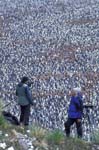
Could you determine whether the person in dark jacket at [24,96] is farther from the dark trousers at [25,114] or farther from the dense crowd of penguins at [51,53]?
the dense crowd of penguins at [51,53]

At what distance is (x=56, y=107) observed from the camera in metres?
24.7

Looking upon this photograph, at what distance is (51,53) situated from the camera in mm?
37125

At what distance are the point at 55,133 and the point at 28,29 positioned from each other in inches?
1244

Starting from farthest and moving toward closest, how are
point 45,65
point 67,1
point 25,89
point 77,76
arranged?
point 67,1 → point 45,65 → point 77,76 → point 25,89

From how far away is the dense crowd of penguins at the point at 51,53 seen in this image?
2572 centimetres

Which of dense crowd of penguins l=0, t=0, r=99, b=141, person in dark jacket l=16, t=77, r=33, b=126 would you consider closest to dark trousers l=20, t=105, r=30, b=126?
person in dark jacket l=16, t=77, r=33, b=126

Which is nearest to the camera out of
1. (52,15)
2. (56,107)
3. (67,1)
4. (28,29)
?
(56,107)

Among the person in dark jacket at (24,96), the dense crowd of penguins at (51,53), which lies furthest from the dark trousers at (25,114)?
the dense crowd of penguins at (51,53)

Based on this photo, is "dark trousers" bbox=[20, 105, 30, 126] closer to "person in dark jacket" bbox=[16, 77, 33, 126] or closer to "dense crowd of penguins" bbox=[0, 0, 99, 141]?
"person in dark jacket" bbox=[16, 77, 33, 126]

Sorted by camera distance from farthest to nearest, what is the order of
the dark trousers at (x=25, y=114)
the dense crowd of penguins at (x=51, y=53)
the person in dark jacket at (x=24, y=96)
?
the dense crowd of penguins at (x=51, y=53) < the dark trousers at (x=25, y=114) < the person in dark jacket at (x=24, y=96)

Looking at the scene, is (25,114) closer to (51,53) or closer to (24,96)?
(24,96)

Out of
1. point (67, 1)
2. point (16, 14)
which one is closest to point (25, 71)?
point (16, 14)

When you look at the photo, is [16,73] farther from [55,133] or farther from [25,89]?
[55,133]

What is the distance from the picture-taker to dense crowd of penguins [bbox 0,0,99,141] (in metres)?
25.7
